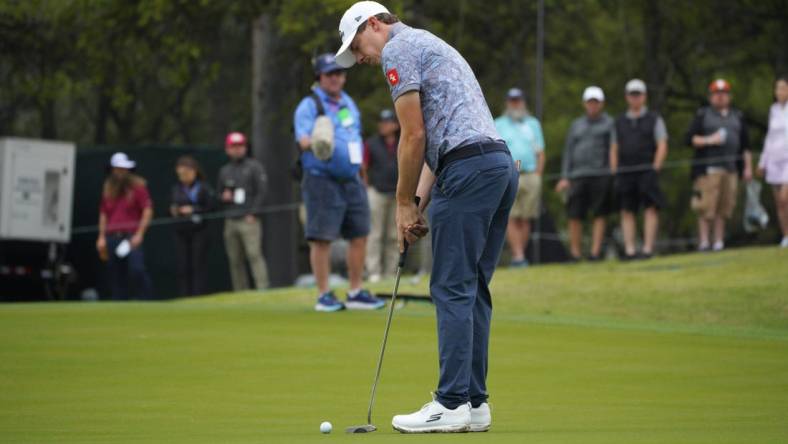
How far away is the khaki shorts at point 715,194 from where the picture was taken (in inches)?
747

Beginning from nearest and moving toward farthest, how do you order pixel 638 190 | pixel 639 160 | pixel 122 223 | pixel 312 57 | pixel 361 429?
pixel 361 429 < pixel 639 160 < pixel 638 190 < pixel 122 223 < pixel 312 57

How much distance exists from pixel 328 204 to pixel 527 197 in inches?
231

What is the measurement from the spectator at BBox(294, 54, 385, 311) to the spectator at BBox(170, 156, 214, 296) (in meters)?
7.09

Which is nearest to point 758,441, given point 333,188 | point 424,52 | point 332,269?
point 424,52

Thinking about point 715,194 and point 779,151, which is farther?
point 715,194

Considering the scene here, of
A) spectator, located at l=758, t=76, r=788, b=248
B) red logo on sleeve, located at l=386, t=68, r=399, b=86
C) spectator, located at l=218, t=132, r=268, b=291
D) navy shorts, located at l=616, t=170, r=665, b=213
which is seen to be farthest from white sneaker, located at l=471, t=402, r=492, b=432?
spectator, located at l=218, t=132, r=268, b=291

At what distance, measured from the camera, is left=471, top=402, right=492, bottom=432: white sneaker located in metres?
7.22

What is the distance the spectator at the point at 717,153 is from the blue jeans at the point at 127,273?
6.48 m

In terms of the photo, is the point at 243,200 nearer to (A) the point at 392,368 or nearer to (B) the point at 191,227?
(B) the point at 191,227

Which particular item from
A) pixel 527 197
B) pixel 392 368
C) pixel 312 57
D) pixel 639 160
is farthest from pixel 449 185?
pixel 312 57

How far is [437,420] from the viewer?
716cm

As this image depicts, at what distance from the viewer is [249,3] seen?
2481 centimetres

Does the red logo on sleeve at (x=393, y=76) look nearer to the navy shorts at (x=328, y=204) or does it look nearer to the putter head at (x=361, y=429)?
the putter head at (x=361, y=429)

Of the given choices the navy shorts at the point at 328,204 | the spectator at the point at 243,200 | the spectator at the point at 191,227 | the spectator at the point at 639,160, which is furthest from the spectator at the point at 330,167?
the spectator at the point at 191,227
